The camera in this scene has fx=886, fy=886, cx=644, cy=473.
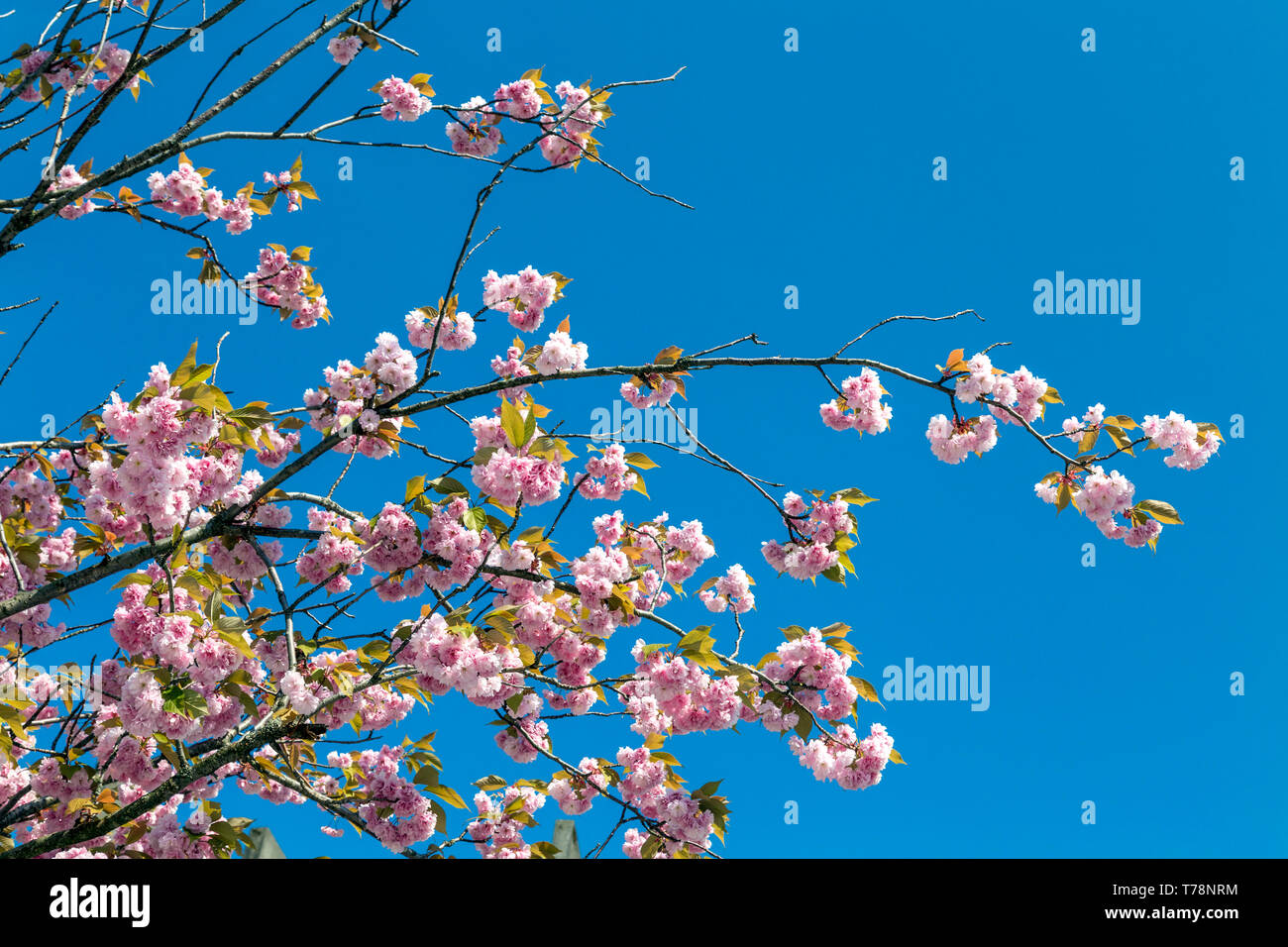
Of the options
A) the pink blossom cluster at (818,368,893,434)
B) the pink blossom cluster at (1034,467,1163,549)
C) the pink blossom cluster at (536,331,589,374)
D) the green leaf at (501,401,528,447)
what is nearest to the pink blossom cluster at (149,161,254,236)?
the pink blossom cluster at (536,331,589,374)

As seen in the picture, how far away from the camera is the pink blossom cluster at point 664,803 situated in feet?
13.6

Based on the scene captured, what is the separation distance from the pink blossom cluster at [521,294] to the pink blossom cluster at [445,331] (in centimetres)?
16

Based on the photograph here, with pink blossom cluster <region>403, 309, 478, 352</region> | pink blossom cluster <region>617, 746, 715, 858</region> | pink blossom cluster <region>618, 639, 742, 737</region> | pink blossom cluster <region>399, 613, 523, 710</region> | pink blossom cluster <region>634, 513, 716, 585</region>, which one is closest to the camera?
pink blossom cluster <region>399, 613, 523, 710</region>

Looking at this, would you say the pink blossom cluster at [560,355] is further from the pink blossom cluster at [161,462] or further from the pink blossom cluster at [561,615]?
the pink blossom cluster at [161,462]

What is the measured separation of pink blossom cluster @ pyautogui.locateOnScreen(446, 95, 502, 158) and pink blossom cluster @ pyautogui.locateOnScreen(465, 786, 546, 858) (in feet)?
12.4

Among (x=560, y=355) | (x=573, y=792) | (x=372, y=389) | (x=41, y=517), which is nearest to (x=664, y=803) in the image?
(x=573, y=792)

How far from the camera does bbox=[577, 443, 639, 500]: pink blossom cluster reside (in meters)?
4.30

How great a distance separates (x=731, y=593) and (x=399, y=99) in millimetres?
3444

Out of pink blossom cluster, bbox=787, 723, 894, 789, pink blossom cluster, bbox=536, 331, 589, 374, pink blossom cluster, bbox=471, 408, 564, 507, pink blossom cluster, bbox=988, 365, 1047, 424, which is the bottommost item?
pink blossom cluster, bbox=787, 723, 894, 789

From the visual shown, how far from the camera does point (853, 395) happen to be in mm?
4285

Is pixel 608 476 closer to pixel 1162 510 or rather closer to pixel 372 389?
pixel 372 389

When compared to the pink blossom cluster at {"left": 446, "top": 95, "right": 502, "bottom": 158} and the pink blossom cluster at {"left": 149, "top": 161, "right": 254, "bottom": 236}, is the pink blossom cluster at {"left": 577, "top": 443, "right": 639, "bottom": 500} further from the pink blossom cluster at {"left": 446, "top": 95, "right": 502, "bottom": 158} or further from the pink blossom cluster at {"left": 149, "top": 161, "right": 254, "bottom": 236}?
the pink blossom cluster at {"left": 149, "top": 161, "right": 254, "bottom": 236}
